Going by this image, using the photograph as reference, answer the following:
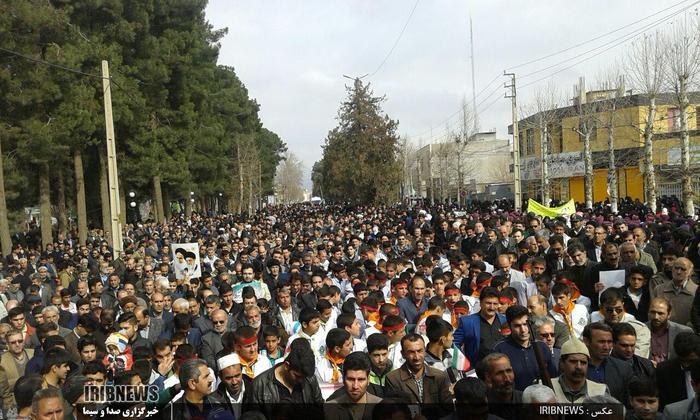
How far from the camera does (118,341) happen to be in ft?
24.3

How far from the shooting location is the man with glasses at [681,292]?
661cm

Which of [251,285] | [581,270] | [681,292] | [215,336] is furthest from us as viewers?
[251,285]

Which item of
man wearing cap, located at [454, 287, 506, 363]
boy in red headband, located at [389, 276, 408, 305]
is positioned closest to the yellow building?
boy in red headband, located at [389, 276, 408, 305]

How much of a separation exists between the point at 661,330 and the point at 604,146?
37.2 metres

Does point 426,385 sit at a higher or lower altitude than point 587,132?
lower

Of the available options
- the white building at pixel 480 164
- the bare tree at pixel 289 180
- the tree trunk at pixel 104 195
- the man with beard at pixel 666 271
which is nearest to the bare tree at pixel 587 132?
the man with beard at pixel 666 271

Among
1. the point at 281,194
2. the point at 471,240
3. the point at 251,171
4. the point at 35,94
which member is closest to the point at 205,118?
the point at 251,171

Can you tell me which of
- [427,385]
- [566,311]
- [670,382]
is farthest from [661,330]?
[427,385]

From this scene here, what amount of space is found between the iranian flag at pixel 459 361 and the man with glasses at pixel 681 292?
2337 mm

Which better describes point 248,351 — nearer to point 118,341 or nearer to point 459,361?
point 459,361

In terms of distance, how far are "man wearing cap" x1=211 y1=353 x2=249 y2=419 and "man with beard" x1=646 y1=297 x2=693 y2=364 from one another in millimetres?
3430

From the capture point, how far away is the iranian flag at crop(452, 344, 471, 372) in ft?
18.6

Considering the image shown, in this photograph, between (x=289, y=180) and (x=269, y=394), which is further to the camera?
(x=289, y=180)

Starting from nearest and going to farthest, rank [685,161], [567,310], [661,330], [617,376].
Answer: [617,376], [661,330], [567,310], [685,161]
